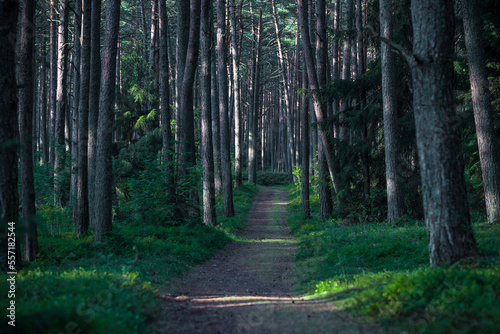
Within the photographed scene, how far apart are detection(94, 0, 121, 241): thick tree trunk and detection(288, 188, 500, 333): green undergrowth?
5334 mm

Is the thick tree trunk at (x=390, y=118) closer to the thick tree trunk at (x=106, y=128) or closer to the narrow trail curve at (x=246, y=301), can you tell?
the narrow trail curve at (x=246, y=301)

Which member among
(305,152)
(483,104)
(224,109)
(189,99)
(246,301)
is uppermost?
(224,109)

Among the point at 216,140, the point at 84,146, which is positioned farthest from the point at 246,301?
the point at 216,140

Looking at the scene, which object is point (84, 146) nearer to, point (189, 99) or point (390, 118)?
point (189, 99)

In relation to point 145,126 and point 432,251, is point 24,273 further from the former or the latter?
point 145,126

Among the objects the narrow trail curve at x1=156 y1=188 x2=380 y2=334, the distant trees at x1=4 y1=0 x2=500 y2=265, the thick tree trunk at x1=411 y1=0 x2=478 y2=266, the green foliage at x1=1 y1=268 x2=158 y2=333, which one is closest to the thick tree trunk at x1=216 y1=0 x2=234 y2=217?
the distant trees at x1=4 y1=0 x2=500 y2=265

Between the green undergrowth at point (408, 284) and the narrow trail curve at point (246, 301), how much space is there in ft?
1.42

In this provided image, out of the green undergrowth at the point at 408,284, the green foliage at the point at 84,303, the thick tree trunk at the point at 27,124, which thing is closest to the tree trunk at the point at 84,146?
the thick tree trunk at the point at 27,124

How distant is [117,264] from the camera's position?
28.7 ft

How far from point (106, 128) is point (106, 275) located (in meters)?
4.94

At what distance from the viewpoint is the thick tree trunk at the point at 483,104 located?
11.7 meters

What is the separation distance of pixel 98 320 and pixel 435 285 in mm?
4263

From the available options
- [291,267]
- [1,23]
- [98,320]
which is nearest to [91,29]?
[1,23]

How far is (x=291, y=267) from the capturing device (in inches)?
421
